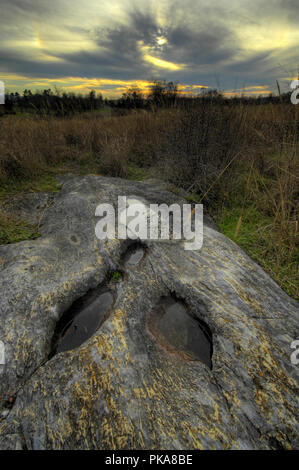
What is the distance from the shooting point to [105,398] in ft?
4.05

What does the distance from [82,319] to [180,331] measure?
0.73 m

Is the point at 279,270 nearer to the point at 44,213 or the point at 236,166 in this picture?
the point at 236,166

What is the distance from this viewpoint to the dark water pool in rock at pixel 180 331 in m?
1.51

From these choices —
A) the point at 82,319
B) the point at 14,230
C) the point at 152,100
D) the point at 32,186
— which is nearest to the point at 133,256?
the point at 82,319

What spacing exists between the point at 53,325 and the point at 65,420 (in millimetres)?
608

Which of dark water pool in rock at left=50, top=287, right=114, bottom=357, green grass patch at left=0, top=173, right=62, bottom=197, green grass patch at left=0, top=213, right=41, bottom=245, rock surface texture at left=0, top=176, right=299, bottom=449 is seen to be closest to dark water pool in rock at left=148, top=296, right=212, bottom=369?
rock surface texture at left=0, top=176, right=299, bottom=449

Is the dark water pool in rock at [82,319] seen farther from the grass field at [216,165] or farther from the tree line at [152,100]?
the tree line at [152,100]

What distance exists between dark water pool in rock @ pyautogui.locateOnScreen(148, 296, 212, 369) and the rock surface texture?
0.05 ft

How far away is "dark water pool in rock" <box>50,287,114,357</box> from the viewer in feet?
5.18

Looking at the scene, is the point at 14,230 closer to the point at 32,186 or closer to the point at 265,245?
the point at 32,186

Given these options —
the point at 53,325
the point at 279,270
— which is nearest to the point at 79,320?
the point at 53,325

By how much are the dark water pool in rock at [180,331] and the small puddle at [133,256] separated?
1.53 feet

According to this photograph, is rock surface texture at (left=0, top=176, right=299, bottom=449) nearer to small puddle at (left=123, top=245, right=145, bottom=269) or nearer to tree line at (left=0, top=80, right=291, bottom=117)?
small puddle at (left=123, top=245, right=145, bottom=269)

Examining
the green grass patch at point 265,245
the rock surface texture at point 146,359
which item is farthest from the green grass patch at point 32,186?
the green grass patch at point 265,245
